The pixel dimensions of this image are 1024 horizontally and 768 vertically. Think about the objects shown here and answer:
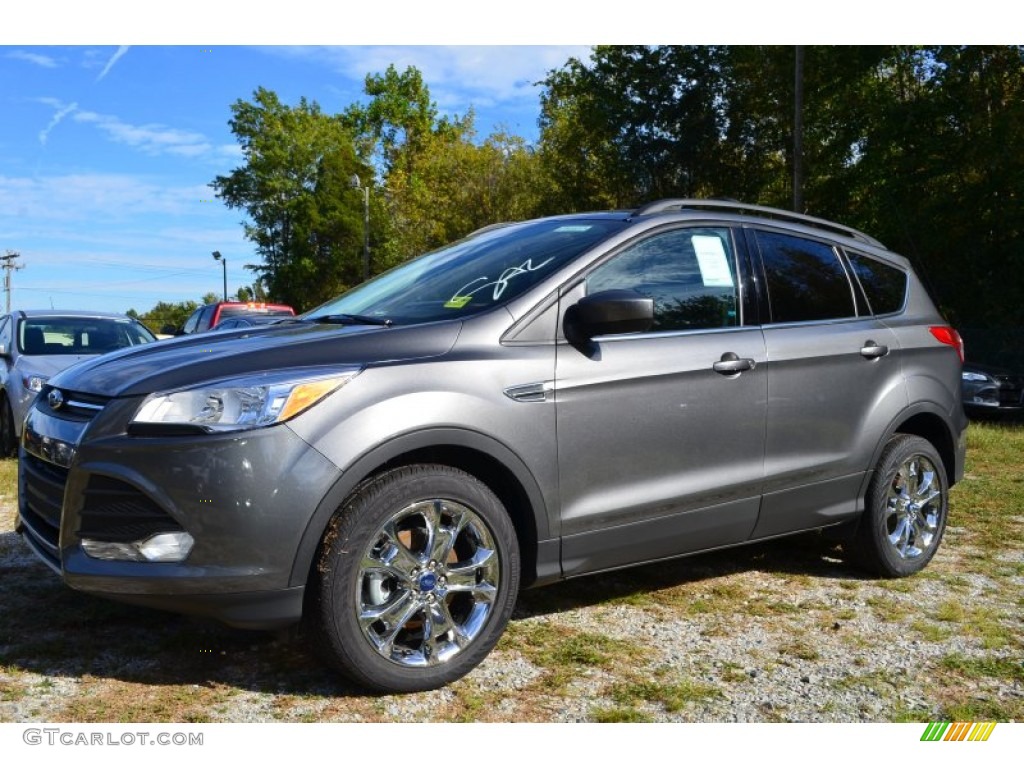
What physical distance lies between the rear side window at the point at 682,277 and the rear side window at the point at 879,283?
3.45ft

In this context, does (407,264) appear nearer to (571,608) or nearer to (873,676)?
(571,608)

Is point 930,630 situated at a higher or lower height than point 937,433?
lower

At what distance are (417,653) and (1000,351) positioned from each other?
18.7 metres

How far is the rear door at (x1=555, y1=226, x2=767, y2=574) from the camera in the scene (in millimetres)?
3764

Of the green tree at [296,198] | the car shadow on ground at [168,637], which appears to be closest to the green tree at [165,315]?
the green tree at [296,198]

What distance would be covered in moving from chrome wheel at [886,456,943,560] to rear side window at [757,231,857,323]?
3.00ft

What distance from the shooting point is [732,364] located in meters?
4.24

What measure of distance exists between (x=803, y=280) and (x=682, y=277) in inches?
33.4

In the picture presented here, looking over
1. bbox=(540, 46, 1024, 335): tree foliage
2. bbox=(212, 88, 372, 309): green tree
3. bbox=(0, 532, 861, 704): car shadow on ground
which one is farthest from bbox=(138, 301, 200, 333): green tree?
bbox=(0, 532, 861, 704): car shadow on ground

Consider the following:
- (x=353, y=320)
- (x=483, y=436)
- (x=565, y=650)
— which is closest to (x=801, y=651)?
(x=565, y=650)

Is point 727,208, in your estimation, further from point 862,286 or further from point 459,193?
point 459,193

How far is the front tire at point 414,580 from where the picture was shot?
3.21 meters

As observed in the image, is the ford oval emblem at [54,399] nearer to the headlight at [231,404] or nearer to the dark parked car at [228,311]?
the headlight at [231,404]

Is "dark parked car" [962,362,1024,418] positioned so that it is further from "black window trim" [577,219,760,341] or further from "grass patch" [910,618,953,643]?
"black window trim" [577,219,760,341]
